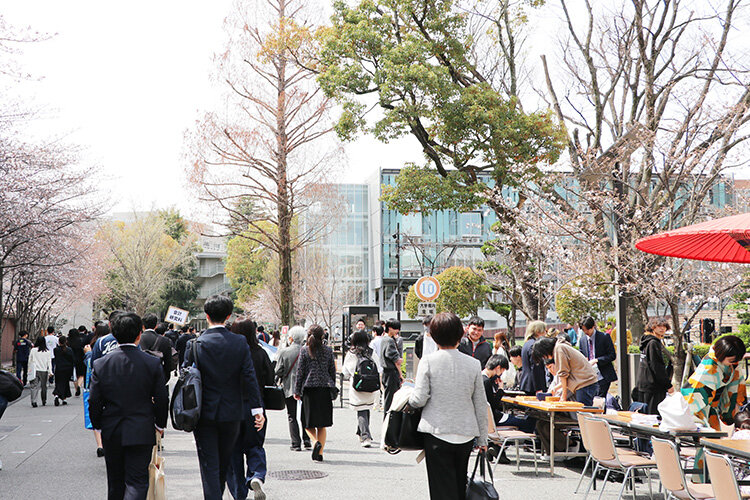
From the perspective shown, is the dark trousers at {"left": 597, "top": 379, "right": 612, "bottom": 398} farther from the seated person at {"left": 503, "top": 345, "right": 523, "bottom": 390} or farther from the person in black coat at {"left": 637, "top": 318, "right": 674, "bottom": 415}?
the person in black coat at {"left": 637, "top": 318, "right": 674, "bottom": 415}

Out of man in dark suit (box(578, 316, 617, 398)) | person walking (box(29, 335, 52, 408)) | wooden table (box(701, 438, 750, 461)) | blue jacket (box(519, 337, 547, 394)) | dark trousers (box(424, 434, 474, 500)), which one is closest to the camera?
dark trousers (box(424, 434, 474, 500))

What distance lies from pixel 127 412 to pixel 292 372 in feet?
18.4

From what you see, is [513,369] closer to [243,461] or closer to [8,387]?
[243,461]

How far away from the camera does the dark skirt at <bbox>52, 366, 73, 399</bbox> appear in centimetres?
1641

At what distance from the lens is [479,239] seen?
63.3 meters

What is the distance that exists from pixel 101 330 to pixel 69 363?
740 centimetres

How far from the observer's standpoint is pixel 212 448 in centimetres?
584

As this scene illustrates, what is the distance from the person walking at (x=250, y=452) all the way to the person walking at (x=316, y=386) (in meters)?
1.95

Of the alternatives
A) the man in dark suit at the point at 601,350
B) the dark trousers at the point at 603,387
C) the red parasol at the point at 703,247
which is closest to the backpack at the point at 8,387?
the red parasol at the point at 703,247

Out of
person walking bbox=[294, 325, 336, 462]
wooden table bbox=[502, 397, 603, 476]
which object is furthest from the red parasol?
person walking bbox=[294, 325, 336, 462]

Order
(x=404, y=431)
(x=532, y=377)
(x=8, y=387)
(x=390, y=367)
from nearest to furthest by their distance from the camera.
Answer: (x=404, y=431) → (x=8, y=387) → (x=532, y=377) → (x=390, y=367)

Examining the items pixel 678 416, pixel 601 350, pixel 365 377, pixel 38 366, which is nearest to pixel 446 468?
pixel 678 416

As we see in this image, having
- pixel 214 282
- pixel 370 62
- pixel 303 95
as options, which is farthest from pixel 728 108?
pixel 214 282

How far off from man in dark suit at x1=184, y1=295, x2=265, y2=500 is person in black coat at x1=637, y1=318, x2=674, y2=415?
6.58m
